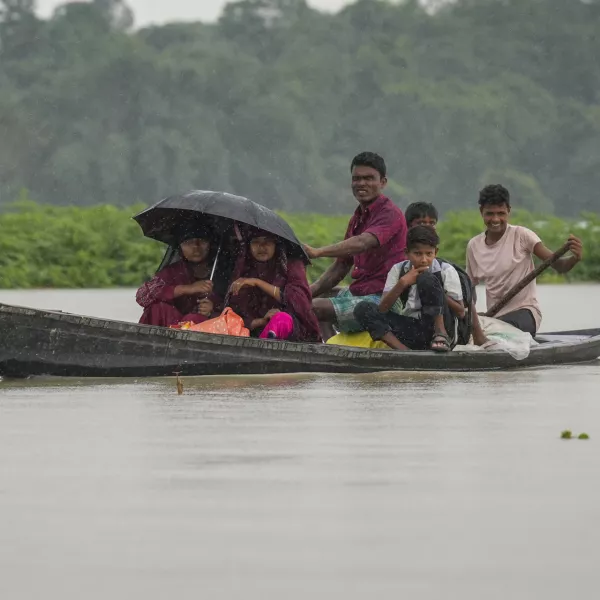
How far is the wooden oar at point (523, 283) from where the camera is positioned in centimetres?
896

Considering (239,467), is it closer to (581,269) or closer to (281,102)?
(581,269)

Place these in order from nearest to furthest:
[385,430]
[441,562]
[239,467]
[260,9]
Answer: [441,562], [239,467], [385,430], [260,9]

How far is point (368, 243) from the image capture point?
848 centimetres

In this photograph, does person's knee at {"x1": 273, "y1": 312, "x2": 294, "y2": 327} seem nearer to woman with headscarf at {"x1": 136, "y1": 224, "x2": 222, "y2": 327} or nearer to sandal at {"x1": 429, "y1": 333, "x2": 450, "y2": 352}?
woman with headscarf at {"x1": 136, "y1": 224, "x2": 222, "y2": 327}

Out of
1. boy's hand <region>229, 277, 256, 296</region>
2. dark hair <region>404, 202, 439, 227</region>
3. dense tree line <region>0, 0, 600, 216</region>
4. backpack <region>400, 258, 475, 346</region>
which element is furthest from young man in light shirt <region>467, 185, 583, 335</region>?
dense tree line <region>0, 0, 600, 216</region>

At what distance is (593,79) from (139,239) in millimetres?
26048

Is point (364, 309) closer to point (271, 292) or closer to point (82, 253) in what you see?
point (271, 292)

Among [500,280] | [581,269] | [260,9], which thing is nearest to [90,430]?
[500,280]

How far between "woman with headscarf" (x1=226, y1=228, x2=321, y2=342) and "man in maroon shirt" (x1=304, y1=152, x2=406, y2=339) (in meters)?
0.16

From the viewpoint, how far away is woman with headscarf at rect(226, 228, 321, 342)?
27.3ft

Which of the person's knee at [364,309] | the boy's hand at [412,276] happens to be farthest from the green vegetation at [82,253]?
the boy's hand at [412,276]

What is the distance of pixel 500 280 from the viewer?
361 inches

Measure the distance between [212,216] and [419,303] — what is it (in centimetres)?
109

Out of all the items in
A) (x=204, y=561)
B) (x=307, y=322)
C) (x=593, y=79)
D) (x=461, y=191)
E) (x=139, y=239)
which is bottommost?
(x=204, y=561)
